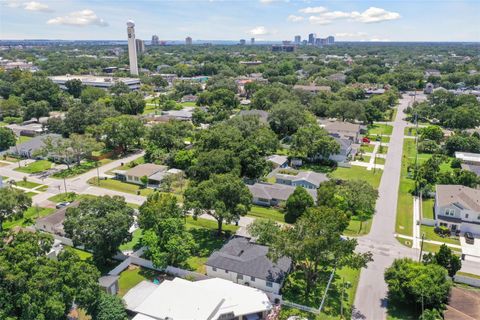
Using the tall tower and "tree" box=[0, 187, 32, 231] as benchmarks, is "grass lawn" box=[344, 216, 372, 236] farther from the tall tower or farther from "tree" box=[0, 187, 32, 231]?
the tall tower

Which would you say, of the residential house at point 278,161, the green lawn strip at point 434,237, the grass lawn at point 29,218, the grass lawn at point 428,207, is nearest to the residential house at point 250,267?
the green lawn strip at point 434,237

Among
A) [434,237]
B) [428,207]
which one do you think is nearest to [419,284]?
[434,237]

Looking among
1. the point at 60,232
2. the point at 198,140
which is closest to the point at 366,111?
the point at 198,140

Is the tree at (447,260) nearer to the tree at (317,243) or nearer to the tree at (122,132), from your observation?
the tree at (317,243)

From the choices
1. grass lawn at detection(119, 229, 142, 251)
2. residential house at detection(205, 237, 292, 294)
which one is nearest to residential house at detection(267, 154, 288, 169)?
grass lawn at detection(119, 229, 142, 251)

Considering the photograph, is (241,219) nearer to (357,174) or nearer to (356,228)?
(356,228)

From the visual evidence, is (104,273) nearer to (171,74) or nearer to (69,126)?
(69,126)
